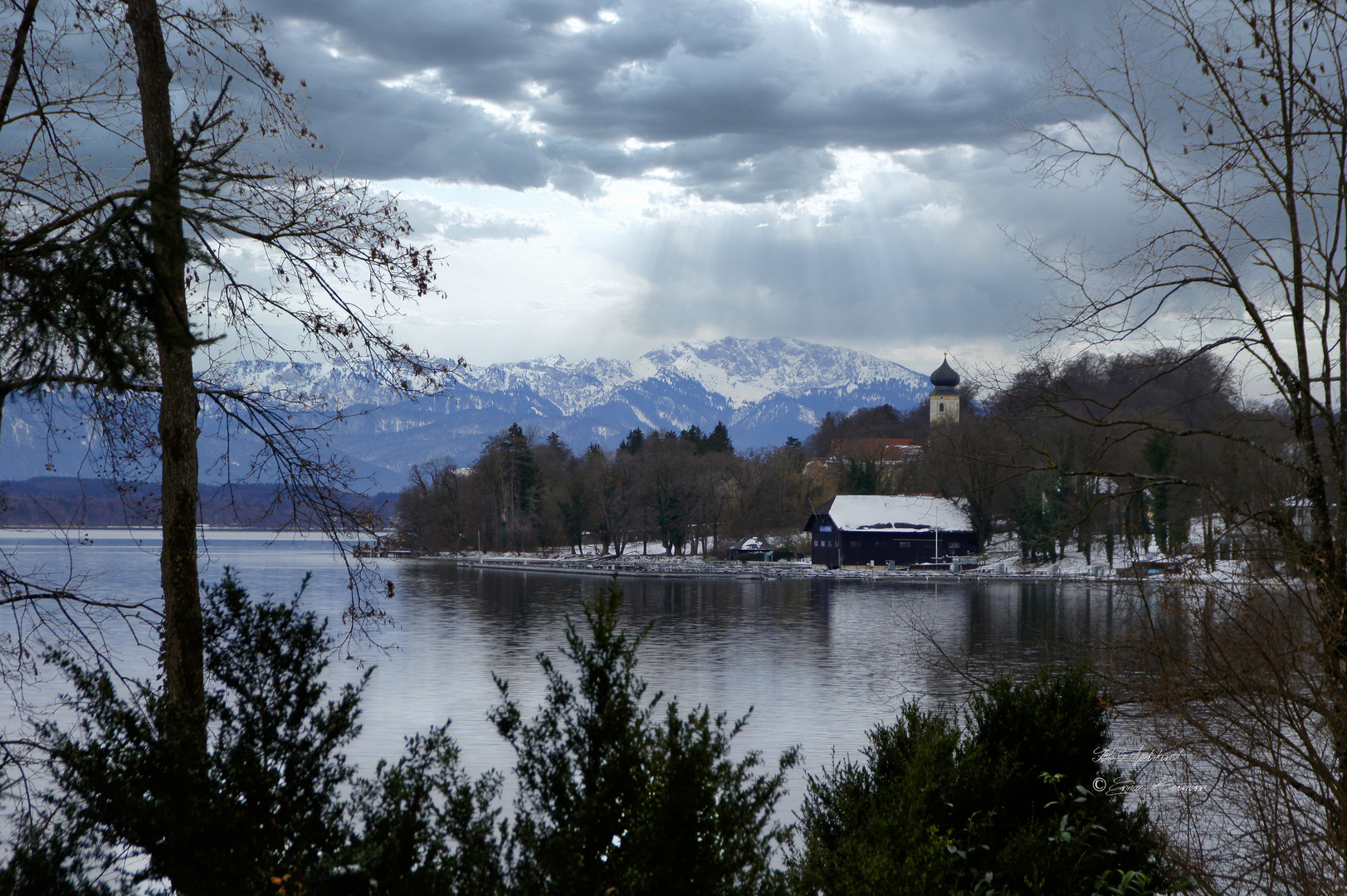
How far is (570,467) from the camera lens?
96.8 metres

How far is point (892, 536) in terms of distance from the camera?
246 feet

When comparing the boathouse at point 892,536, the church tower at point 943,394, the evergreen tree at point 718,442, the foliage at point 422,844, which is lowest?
the boathouse at point 892,536

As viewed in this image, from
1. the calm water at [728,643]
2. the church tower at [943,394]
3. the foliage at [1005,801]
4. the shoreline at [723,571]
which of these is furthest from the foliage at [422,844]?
the church tower at [943,394]

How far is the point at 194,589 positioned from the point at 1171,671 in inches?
266

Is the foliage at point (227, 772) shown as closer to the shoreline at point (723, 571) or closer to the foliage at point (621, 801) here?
the foliage at point (621, 801)

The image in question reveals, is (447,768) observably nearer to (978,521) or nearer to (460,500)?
(978,521)

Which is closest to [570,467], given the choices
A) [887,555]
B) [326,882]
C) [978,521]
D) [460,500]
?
[460,500]

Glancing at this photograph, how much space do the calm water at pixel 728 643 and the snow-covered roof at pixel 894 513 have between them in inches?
389

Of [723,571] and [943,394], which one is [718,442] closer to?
[943,394]

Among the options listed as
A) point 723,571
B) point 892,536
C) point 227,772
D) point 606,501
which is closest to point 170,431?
point 227,772

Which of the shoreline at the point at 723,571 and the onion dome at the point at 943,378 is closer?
the shoreline at the point at 723,571

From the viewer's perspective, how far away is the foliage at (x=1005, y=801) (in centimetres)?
675

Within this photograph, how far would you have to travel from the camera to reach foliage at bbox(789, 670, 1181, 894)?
6746 millimetres

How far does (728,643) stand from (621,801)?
30.9 m
